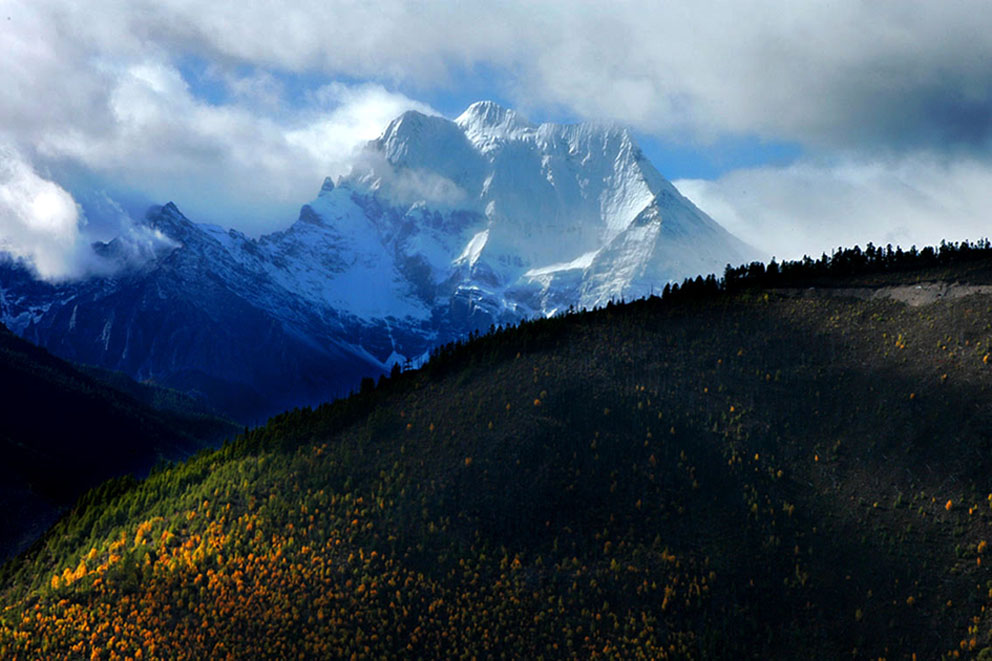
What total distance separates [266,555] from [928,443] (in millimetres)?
69197

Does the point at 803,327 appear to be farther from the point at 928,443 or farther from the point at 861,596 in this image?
the point at 861,596

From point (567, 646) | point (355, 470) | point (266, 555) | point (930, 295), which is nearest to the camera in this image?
point (567, 646)

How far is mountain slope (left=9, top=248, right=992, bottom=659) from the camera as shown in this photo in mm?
78375

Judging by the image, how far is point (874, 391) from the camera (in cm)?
10269

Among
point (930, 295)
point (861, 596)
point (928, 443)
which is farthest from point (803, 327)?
point (861, 596)

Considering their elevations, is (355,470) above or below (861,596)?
above

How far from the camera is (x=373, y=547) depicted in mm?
88750

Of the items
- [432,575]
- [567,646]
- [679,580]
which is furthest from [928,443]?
[432,575]

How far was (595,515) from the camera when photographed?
90.7m

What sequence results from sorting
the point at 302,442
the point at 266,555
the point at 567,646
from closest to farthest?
the point at 567,646
the point at 266,555
the point at 302,442

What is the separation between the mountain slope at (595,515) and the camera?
78375 millimetres

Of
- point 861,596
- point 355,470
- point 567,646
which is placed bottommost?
point 567,646

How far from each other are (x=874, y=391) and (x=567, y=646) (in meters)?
50.0

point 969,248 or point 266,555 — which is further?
point 969,248
